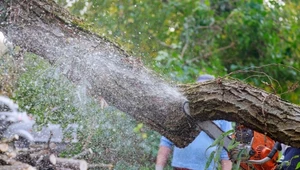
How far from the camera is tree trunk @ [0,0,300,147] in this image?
385 centimetres

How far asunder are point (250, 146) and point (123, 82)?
1.16 meters

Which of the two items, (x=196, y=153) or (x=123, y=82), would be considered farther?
(x=196, y=153)

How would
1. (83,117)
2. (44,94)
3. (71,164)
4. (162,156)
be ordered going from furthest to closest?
(71,164) → (83,117) → (44,94) → (162,156)

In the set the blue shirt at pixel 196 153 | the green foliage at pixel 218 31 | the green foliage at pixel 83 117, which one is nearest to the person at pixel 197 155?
the blue shirt at pixel 196 153

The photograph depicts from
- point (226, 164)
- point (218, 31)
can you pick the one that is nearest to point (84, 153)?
point (226, 164)

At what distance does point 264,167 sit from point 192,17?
5530 mm

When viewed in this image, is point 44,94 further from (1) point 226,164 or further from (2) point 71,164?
(1) point 226,164

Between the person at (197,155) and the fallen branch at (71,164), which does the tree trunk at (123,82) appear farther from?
the fallen branch at (71,164)

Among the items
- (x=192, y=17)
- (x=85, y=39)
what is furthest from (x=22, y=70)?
(x=192, y=17)

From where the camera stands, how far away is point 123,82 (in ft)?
13.4

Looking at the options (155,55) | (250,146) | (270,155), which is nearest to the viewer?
(270,155)

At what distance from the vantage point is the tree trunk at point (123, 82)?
3.85 metres

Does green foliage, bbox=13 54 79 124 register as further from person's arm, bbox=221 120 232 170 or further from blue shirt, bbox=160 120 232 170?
person's arm, bbox=221 120 232 170

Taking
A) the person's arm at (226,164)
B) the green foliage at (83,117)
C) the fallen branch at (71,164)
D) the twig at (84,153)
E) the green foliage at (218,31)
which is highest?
the green foliage at (218,31)
